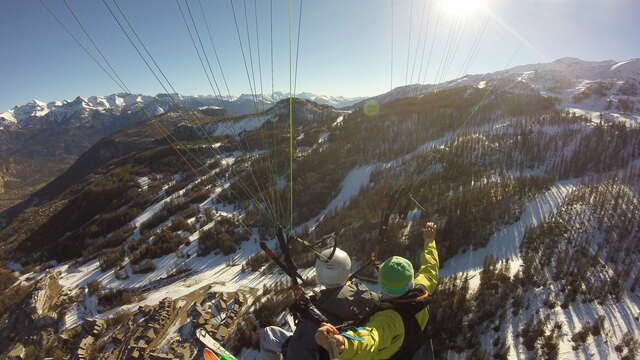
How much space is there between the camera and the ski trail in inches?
265

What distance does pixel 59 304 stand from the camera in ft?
30.1

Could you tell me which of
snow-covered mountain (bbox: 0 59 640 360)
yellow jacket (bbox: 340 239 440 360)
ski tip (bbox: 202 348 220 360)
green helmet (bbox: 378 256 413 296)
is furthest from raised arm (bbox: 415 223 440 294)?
ski tip (bbox: 202 348 220 360)

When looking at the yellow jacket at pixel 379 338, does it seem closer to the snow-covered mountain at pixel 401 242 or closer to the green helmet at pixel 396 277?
the green helmet at pixel 396 277

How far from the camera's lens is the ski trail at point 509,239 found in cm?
674

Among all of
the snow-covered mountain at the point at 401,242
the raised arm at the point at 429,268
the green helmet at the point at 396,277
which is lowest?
the snow-covered mountain at the point at 401,242

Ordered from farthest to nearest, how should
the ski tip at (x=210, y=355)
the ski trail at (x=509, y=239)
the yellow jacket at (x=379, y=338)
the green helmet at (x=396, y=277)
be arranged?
the ski trail at (x=509, y=239) < the ski tip at (x=210, y=355) < the green helmet at (x=396, y=277) < the yellow jacket at (x=379, y=338)

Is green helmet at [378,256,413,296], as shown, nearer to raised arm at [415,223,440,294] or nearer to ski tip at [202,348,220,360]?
raised arm at [415,223,440,294]

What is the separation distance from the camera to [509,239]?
23.7 ft

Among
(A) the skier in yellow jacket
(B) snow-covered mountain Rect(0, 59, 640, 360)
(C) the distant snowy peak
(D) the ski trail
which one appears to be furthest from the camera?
(C) the distant snowy peak

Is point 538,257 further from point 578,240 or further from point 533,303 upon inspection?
point 533,303

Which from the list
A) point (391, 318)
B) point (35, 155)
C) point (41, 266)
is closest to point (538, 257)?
point (391, 318)

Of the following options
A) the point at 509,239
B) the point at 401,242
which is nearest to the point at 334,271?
the point at 401,242

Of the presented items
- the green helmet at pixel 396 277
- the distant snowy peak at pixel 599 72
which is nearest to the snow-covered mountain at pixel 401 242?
the green helmet at pixel 396 277

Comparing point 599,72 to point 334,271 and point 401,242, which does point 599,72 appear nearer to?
point 401,242
